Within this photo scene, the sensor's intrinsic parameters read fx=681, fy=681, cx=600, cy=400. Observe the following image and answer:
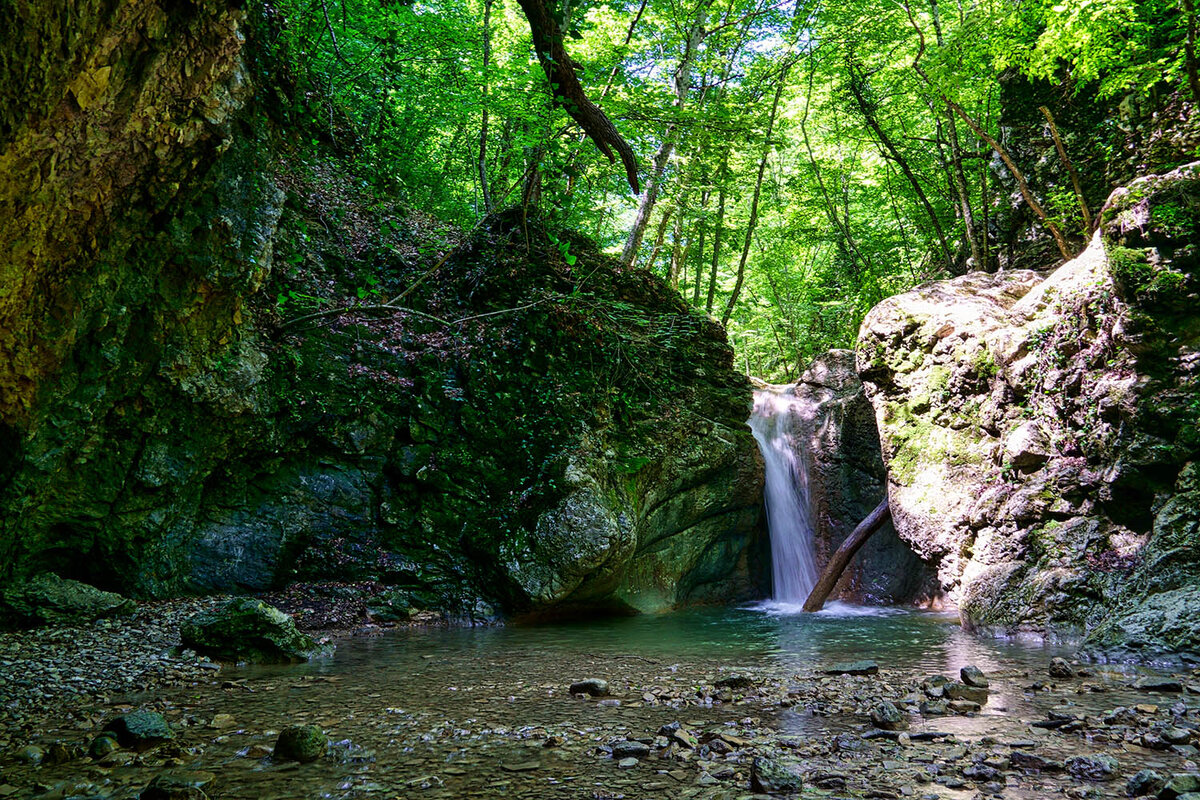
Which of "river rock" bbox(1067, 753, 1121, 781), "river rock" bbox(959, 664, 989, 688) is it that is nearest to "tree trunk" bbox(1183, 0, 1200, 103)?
"river rock" bbox(959, 664, 989, 688)

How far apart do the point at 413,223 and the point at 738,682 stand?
35.5ft

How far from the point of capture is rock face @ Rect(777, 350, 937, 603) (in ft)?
40.3

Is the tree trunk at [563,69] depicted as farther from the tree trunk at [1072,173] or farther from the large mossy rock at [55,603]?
the tree trunk at [1072,173]

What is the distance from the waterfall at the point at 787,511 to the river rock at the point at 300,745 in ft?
33.6

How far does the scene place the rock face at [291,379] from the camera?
5.60 meters

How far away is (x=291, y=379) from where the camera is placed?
9.38m

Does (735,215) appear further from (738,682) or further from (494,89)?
(738,682)

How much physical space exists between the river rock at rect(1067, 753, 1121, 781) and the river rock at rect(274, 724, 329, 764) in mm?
3649

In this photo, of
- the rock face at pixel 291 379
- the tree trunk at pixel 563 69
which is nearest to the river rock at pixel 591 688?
the tree trunk at pixel 563 69

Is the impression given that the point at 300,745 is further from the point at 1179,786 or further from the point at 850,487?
the point at 850,487

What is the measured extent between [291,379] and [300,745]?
682 cm

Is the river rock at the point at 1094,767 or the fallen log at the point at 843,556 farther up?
the fallen log at the point at 843,556

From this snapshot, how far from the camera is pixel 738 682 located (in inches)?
203

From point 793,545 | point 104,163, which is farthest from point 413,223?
point 793,545
